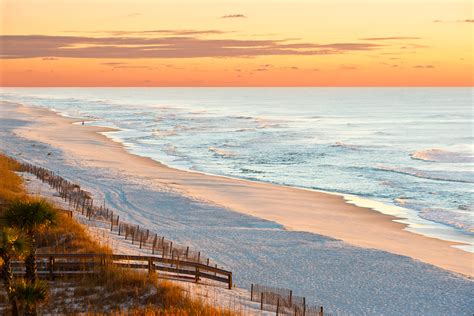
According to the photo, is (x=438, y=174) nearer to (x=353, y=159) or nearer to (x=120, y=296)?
(x=353, y=159)

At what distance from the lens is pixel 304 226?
1526 inches

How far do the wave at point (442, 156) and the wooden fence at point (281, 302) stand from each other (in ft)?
177

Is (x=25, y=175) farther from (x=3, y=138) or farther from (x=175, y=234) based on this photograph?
(x=3, y=138)

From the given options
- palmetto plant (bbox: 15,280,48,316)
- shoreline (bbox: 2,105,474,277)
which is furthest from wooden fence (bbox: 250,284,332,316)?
shoreline (bbox: 2,105,474,277)

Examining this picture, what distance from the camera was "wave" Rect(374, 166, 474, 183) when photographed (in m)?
59.3

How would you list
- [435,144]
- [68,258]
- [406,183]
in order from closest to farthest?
1. [68,258]
2. [406,183]
3. [435,144]

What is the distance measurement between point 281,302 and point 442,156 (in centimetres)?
6031

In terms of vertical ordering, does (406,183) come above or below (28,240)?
below

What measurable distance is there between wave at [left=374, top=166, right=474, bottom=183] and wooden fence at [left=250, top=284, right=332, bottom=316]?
37892 mm

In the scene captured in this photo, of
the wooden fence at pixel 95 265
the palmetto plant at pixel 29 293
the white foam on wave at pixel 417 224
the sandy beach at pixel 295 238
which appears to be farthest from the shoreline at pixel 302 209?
the palmetto plant at pixel 29 293

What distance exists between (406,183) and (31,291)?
4448 cm

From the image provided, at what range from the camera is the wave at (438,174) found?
194 ft

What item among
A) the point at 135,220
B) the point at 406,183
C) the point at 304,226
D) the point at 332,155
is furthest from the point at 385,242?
the point at 332,155

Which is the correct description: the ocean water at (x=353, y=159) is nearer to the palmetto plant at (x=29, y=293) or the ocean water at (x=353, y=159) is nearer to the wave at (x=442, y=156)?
the wave at (x=442, y=156)
